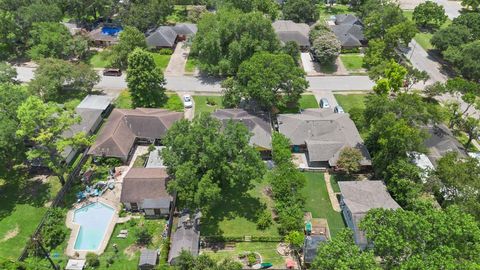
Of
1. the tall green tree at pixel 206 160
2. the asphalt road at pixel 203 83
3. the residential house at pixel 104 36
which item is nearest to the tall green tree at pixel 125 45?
the asphalt road at pixel 203 83

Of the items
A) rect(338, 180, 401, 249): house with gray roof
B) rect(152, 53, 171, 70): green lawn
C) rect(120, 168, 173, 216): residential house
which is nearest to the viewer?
rect(338, 180, 401, 249): house with gray roof

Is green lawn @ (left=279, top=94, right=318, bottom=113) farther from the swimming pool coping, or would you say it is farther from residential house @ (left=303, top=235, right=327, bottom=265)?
the swimming pool coping

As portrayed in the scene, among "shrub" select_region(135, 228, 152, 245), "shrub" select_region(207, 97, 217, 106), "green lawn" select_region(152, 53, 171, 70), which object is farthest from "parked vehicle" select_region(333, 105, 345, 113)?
"shrub" select_region(135, 228, 152, 245)

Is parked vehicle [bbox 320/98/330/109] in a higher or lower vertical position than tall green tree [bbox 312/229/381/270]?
lower

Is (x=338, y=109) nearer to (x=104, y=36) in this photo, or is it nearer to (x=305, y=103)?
(x=305, y=103)

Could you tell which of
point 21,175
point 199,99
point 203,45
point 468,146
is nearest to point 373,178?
point 468,146

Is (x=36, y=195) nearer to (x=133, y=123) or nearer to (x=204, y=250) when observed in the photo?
(x=133, y=123)

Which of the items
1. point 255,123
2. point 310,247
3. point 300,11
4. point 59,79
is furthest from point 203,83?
point 310,247
